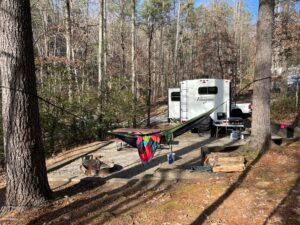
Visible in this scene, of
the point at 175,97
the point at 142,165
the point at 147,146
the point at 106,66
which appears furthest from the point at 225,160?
the point at 106,66

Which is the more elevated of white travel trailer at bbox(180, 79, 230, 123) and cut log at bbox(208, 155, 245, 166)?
white travel trailer at bbox(180, 79, 230, 123)

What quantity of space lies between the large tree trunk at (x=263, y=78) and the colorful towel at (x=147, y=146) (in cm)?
229

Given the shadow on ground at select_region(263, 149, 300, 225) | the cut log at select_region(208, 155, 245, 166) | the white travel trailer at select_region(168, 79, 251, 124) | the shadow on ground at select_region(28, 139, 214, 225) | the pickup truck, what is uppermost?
the white travel trailer at select_region(168, 79, 251, 124)

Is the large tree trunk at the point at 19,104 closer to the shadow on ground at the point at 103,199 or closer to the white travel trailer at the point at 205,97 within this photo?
the shadow on ground at the point at 103,199

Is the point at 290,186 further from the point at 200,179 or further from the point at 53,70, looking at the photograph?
the point at 53,70

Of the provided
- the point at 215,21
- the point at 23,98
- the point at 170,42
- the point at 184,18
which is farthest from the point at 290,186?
the point at 170,42

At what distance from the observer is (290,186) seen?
443cm

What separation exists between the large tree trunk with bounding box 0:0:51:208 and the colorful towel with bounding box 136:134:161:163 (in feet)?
7.08

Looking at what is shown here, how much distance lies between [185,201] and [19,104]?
287 cm

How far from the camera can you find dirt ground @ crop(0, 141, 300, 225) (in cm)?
362

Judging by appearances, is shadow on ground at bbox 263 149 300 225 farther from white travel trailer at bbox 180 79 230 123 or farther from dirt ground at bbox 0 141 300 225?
white travel trailer at bbox 180 79 230 123

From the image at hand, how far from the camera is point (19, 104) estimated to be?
161 inches

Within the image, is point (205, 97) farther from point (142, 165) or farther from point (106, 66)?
point (106, 66)

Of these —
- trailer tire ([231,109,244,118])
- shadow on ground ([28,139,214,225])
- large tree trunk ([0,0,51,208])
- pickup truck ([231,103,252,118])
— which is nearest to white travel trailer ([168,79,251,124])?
trailer tire ([231,109,244,118])
